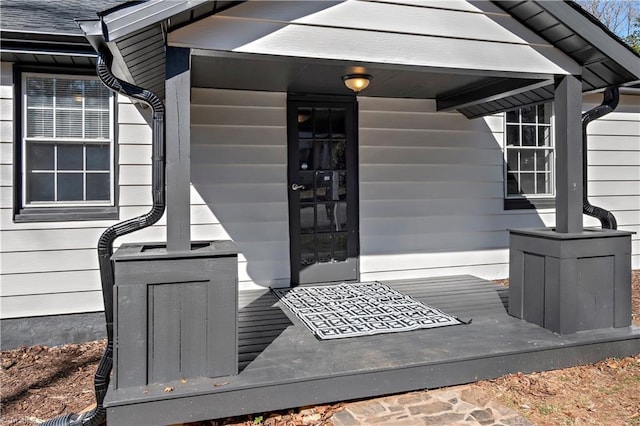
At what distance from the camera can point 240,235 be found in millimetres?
5180

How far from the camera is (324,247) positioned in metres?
5.47

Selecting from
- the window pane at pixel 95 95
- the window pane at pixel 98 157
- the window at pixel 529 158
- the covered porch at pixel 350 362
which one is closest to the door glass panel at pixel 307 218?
the covered porch at pixel 350 362

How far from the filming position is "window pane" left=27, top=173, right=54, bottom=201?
4504mm

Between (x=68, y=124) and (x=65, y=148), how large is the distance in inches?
9.4

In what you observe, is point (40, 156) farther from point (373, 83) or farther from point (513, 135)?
point (513, 135)

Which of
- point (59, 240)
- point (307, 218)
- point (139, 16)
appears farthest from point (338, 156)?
point (139, 16)

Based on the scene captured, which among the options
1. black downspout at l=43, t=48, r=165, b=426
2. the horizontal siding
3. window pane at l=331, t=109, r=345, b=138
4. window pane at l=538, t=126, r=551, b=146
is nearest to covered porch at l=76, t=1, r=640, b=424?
black downspout at l=43, t=48, r=165, b=426

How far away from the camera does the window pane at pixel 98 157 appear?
4660mm

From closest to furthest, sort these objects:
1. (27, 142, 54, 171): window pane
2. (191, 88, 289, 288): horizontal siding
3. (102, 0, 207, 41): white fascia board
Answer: (102, 0, 207, 41): white fascia board < (27, 142, 54, 171): window pane < (191, 88, 289, 288): horizontal siding

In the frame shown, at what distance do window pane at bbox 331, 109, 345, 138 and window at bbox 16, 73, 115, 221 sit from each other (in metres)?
2.39

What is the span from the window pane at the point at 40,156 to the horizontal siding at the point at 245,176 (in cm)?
135

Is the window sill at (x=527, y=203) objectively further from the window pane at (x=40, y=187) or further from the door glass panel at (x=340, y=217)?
the window pane at (x=40, y=187)

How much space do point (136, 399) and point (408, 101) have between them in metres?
4.49

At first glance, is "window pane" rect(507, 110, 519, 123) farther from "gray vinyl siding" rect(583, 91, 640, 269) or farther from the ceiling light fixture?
the ceiling light fixture
